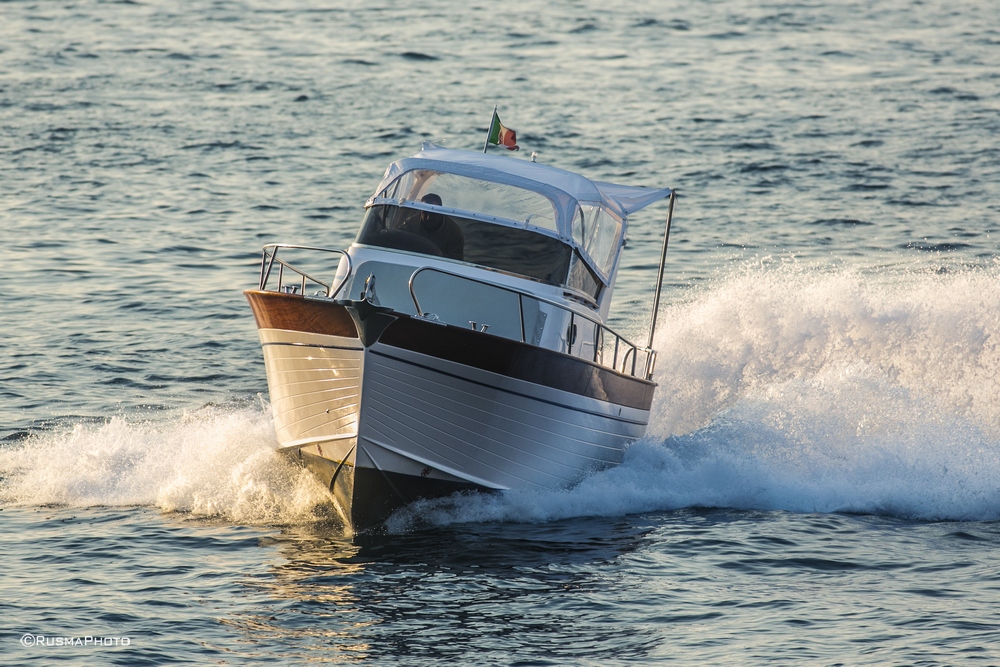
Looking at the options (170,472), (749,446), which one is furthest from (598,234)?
(170,472)

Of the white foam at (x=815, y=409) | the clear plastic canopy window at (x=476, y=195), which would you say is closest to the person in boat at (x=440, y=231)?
the clear plastic canopy window at (x=476, y=195)

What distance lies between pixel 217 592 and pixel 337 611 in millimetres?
1158

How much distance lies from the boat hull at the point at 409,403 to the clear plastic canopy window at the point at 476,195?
1974 millimetres

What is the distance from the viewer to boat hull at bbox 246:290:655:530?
425 inches

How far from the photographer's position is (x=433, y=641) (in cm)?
920

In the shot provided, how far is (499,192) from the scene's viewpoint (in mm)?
12945

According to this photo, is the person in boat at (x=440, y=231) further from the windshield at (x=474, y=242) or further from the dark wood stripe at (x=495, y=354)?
the dark wood stripe at (x=495, y=354)

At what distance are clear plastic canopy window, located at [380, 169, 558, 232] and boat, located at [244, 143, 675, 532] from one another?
0.02m

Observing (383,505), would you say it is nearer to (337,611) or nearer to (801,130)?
(337,611)

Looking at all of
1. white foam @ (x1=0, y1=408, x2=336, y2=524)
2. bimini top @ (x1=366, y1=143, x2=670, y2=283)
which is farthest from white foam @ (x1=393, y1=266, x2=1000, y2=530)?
bimini top @ (x1=366, y1=143, x2=670, y2=283)

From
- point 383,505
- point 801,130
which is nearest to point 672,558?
point 383,505

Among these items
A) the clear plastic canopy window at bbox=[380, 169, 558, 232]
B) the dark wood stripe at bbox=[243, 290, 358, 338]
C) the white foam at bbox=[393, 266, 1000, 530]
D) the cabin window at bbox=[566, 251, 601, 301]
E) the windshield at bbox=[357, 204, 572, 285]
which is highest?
the clear plastic canopy window at bbox=[380, 169, 558, 232]

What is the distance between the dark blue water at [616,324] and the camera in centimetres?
968

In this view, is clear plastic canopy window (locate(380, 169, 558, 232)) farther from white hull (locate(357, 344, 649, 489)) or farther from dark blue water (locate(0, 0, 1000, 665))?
dark blue water (locate(0, 0, 1000, 665))
